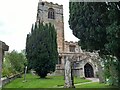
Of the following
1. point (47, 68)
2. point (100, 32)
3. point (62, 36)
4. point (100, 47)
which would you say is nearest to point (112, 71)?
point (100, 47)

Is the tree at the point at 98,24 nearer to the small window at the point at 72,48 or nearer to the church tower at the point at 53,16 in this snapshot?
the church tower at the point at 53,16

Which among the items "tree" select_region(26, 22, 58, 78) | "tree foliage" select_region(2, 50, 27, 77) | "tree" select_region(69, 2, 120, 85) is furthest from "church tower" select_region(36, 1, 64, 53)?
"tree" select_region(69, 2, 120, 85)

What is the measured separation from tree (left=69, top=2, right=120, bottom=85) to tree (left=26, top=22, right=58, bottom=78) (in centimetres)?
1514

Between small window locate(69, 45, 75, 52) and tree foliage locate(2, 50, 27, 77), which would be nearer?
tree foliage locate(2, 50, 27, 77)

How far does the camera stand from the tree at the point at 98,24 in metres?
10.5

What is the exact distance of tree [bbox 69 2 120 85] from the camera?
34.3ft

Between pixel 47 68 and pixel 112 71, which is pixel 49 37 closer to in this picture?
pixel 47 68

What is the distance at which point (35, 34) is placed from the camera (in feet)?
101

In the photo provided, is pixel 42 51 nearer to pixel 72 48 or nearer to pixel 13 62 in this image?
pixel 13 62

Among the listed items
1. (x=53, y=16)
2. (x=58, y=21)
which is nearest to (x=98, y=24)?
(x=58, y=21)

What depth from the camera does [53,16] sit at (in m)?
46.6

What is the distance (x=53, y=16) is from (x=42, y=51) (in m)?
19.6

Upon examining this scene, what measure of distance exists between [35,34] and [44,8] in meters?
16.5

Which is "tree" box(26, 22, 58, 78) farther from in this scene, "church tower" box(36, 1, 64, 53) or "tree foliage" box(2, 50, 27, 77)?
"church tower" box(36, 1, 64, 53)
